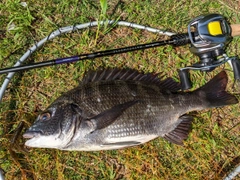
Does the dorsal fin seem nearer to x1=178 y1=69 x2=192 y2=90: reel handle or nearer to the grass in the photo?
x1=178 y1=69 x2=192 y2=90: reel handle

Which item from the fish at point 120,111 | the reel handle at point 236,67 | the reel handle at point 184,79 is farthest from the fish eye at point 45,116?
the reel handle at point 236,67

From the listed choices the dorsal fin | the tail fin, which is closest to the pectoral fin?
the dorsal fin

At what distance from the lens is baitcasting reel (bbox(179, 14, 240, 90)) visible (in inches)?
134

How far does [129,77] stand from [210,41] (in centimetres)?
96

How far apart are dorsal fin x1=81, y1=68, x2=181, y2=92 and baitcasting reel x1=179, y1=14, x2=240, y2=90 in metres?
0.18

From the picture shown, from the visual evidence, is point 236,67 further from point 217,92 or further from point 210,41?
point 210,41

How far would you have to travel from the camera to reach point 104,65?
3818 millimetres

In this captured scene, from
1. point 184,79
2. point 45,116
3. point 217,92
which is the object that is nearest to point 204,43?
point 184,79

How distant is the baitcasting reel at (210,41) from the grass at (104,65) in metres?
0.35

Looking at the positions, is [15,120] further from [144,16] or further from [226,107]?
[226,107]

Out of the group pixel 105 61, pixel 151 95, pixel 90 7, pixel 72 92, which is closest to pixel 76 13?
pixel 90 7

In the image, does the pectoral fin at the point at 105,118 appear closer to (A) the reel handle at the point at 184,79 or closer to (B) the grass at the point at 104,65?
(B) the grass at the point at 104,65

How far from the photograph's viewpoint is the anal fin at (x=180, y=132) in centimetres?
357

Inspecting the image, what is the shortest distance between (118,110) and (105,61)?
0.83 meters
